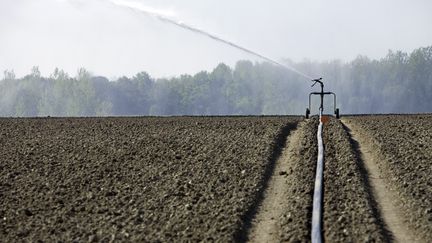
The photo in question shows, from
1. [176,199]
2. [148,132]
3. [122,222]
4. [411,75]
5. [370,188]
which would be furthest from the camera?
[411,75]

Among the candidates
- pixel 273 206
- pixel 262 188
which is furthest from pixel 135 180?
pixel 273 206

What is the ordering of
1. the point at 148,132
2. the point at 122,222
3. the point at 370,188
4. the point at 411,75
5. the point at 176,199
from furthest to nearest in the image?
the point at 411,75
the point at 148,132
the point at 370,188
the point at 176,199
the point at 122,222

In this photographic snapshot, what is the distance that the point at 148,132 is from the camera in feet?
82.7

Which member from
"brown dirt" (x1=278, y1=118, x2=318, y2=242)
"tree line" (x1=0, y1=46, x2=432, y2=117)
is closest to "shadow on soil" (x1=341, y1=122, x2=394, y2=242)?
"brown dirt" (x1=278, y1=118, x2=318, y2=242)

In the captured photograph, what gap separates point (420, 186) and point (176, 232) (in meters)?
4.97

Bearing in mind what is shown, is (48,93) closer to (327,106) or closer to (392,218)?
(327,106)

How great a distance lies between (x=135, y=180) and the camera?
1723 cm

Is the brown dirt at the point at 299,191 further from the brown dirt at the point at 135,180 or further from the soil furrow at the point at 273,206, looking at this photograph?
the brown dirt at the point at 135,180

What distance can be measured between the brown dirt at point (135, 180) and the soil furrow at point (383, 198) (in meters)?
1.97

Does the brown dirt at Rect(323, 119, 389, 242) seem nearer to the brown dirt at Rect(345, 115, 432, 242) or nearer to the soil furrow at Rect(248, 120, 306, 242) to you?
the brown dirt at Rect(345, 115, 432, 242)

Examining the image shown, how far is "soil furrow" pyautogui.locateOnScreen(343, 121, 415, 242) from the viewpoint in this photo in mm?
13469

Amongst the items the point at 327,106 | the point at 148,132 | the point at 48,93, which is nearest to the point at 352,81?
the point at 327,106

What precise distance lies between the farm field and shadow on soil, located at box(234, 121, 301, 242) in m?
0.03

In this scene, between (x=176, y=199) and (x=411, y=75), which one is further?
(x=411, y=75)
